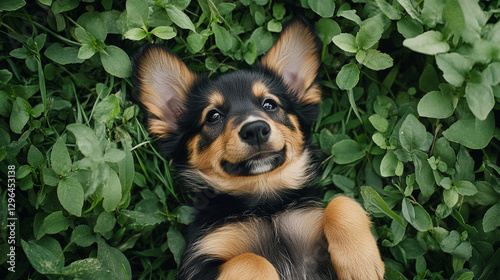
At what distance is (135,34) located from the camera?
3119 millimetres

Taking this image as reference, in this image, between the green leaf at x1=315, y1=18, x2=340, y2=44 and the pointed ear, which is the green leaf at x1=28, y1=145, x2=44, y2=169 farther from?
the green leaf at x1=315, y1=18, x2=340, y2=44

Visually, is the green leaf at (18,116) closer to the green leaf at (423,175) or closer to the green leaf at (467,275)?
the green leaf at (423,175)

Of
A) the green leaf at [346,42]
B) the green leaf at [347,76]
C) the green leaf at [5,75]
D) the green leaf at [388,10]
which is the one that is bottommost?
the green leaf at [5,75]

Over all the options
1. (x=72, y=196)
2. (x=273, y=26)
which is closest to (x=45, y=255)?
(x=72, y=196)

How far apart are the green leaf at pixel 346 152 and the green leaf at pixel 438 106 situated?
2.64 ft

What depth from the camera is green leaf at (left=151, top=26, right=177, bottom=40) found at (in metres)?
3.13

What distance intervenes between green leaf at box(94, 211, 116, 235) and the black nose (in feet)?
4.05

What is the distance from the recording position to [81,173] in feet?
9.43

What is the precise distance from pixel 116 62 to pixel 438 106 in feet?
8.27

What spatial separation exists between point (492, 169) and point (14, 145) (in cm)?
384

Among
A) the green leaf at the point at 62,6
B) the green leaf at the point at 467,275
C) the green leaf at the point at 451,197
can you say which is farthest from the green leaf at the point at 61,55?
the green leaf at the point at 467,275

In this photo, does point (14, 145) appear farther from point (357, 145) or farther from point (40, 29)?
point (357, 145)

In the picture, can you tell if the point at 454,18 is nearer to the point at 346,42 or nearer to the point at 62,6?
the point at 346,42

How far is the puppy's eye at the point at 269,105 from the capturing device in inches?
131
